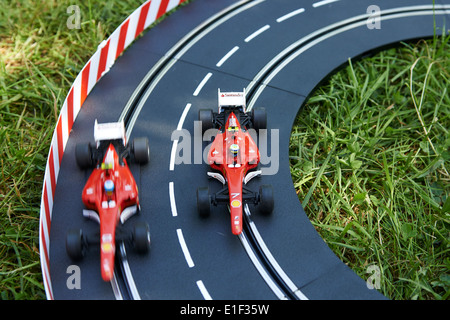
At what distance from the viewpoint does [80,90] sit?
438 inches

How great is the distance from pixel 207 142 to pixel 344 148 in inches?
108

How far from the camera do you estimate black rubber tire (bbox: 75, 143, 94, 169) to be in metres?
10.1

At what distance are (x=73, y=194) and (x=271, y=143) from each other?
3.86m

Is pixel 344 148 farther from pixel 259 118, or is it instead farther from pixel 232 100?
pixel 232 100

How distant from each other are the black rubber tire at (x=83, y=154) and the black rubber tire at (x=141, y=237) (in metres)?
1.85

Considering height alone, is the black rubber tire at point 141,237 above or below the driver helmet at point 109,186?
below

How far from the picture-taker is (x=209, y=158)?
9992 mm

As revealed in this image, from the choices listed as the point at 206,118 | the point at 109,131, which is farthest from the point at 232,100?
the point at 109,131

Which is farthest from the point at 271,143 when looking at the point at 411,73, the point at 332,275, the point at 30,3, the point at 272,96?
the point at 30,3

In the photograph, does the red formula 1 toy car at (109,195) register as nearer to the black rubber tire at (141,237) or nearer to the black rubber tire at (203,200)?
the black rubber tire at (141,237)

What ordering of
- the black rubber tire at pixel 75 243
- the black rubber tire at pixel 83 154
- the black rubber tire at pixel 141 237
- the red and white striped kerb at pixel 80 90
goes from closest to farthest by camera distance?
the black rubber tire at pixel 75 243 → the black rubber tire at pixel 141 237 → the red and white striped kerb at pixel 80 90 → the black rubber tire at pixel 83 154

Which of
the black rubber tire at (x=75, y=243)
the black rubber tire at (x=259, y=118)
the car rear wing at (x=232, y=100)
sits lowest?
the black rubber tire at (x=75, y=243)

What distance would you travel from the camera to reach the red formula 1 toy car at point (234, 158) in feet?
30.9

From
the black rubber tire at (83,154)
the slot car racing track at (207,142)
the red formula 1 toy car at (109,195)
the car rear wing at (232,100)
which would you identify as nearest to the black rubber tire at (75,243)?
the red formula 1 toy car at (109,195)
